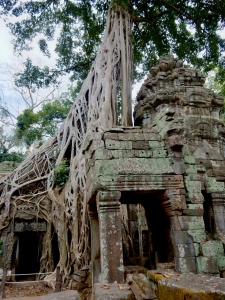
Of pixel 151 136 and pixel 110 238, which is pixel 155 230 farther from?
pixel 151 136

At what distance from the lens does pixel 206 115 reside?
6367 millimetres

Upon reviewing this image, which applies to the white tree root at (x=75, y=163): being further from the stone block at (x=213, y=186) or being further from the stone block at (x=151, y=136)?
the stone block at (x=213, y=186)

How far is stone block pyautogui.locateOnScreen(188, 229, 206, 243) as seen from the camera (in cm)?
361

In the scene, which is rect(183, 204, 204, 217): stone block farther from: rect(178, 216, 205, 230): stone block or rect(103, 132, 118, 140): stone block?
rect(103, 132, 118, 140): stone block

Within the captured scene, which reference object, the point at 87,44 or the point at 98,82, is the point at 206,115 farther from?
the point at 87,44

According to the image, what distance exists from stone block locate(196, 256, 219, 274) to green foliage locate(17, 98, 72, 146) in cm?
1341

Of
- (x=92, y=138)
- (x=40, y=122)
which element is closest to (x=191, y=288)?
(x=92, y=138)

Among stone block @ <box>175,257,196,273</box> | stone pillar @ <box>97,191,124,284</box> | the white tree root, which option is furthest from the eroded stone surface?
the white tree root

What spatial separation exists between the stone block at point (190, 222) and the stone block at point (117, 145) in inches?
51.1

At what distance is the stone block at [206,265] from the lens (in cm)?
347

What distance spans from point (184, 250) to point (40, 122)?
13.8m

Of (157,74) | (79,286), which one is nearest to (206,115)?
(157,74)

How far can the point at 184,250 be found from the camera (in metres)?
3.52

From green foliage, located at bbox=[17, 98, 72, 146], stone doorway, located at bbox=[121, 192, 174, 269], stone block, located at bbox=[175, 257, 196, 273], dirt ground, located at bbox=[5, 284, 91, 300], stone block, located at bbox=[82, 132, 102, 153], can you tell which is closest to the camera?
stone block, located at bbox=[175, 257, 196, 273]
